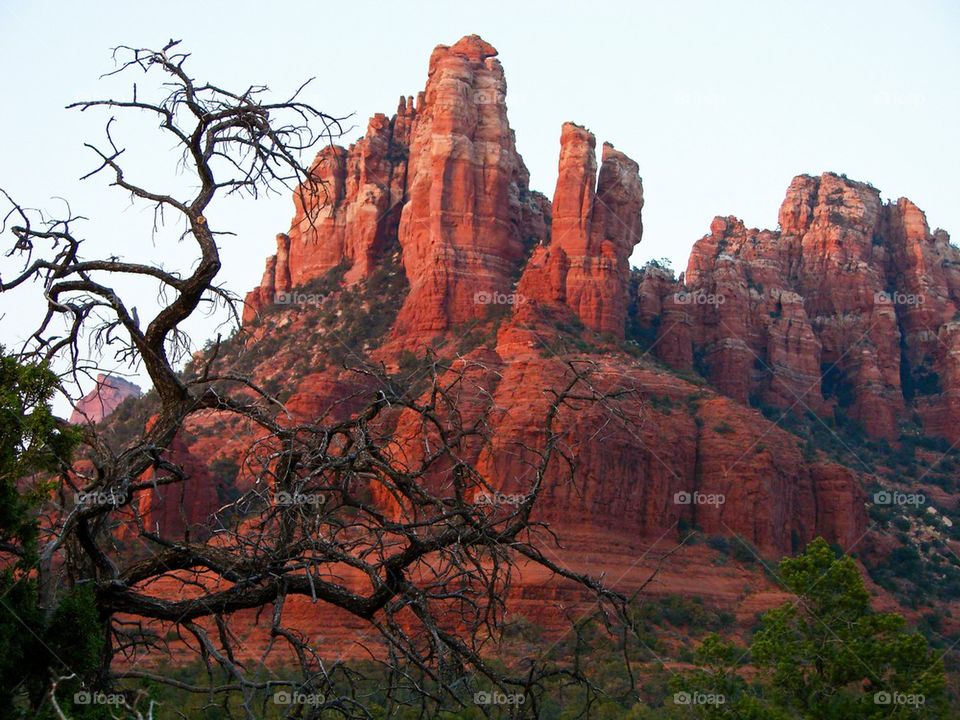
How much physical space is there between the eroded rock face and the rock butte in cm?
21

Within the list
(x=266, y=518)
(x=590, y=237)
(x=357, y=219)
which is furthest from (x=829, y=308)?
(x=266, y=518)

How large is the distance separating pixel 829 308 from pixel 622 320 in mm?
38036

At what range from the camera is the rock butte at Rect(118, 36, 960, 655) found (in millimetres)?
57094

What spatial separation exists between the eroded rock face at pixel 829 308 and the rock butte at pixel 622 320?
8.1 inches

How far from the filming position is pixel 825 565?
2828cm

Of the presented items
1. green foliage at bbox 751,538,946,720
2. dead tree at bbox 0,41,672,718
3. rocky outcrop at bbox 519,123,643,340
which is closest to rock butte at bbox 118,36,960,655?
A: rocky outcrop at bbox 519,123,643,340

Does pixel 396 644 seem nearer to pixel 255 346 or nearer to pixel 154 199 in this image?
pixel 154 199

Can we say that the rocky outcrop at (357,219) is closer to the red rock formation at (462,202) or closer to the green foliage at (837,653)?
the red rock formation at (462,202)

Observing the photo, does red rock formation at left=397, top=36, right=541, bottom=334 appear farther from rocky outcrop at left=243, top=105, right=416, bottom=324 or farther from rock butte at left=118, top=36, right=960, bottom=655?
rocky outcrop at left=243, top=105, right=416, bottom=324

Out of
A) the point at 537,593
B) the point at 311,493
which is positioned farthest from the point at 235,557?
the point at 537,593

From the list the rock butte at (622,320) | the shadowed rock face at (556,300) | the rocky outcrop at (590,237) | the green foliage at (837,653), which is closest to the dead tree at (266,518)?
the green foliage at (837,653)

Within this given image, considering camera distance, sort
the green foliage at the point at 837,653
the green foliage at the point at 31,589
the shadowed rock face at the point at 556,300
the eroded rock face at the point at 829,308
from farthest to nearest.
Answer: the eroded rock face at the point at 829,308 → the shadowed rock face at the point at 556,300 → the green foliage at the point at 837,653 → the green foliage at the point at 31,589

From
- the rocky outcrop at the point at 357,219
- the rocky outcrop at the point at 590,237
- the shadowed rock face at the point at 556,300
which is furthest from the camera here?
the rocky outcrop at the point at 357,219

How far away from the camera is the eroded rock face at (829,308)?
91125 mm
